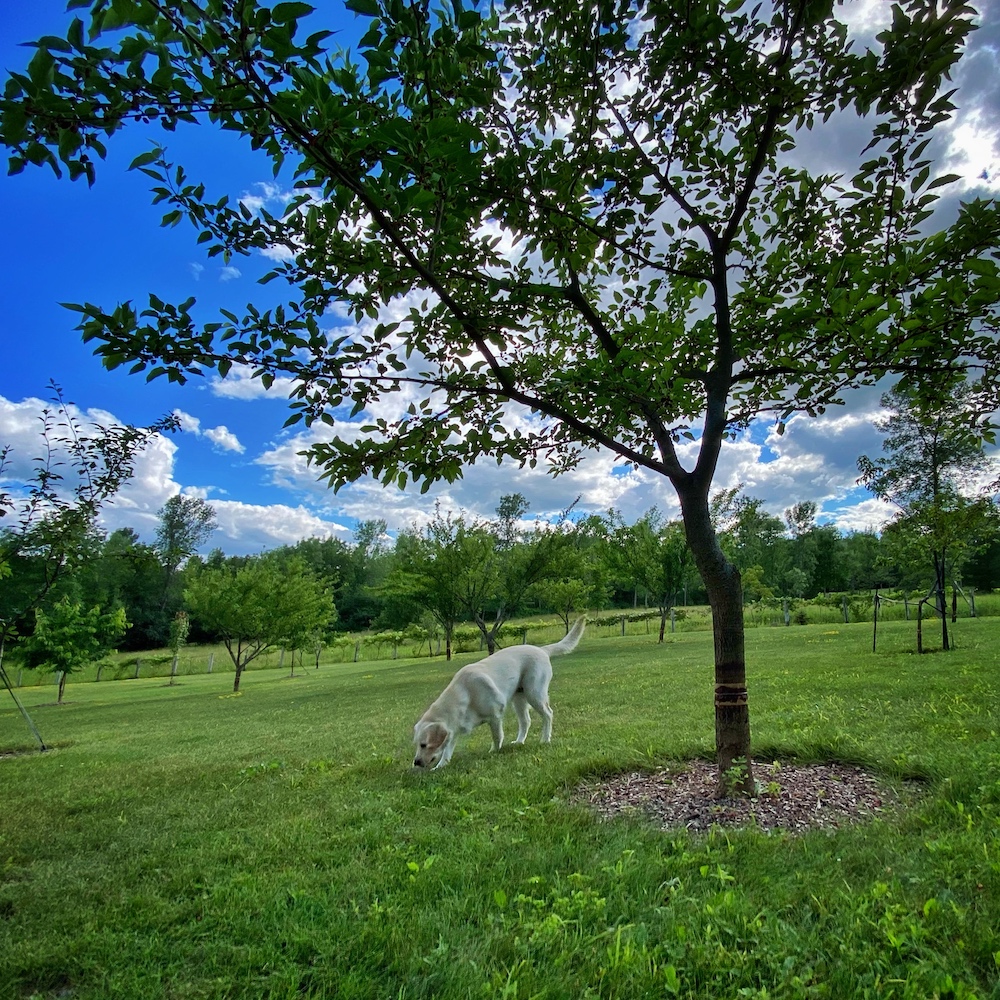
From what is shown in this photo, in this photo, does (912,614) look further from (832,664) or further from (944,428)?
(944,428)

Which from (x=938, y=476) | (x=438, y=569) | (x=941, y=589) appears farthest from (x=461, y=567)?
(x=938, y=476)

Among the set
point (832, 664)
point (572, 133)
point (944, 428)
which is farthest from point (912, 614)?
point (572, 133)

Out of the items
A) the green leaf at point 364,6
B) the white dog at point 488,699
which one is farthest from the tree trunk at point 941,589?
the green leaf at point 364,6

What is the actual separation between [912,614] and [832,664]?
31.5 metres

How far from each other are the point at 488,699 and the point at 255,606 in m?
24.8

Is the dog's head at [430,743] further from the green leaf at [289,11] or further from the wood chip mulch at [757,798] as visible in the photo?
the green leaf at [289,11]

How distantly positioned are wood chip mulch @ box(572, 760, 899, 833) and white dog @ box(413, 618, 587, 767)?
2005 mm

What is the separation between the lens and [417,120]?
2.37m

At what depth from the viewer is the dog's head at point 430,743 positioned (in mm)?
6453

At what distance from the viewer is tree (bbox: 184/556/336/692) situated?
2845cm

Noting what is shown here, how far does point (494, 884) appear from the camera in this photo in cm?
340

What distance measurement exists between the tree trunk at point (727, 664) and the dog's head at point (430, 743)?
3.22 m

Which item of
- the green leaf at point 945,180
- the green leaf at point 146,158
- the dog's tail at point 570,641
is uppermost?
the green leaf at point 945,180

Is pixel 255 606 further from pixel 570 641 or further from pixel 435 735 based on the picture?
pixel 435 735
